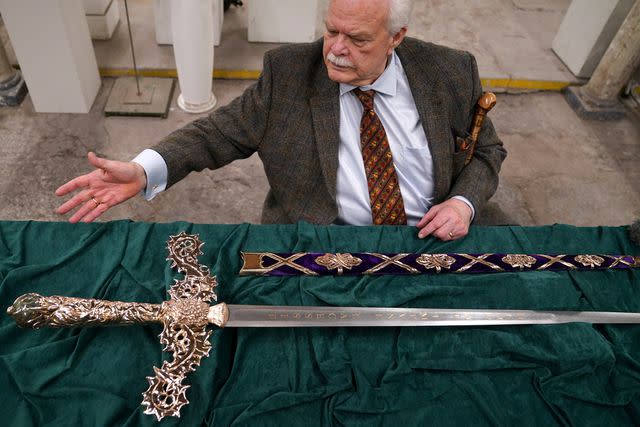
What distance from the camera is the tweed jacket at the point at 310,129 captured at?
1.62 m

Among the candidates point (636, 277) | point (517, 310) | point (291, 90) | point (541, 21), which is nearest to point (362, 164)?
point (291, 90)

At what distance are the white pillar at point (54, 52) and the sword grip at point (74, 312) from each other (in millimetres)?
2368

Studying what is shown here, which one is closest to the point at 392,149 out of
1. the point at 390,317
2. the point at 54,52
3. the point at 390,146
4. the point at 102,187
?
the point at 390,146

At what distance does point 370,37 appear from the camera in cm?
146

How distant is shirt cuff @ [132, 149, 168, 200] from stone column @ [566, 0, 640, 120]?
12.0 feet

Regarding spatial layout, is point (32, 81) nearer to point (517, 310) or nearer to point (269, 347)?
point (269, 347)

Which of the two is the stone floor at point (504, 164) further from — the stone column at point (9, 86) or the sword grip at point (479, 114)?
the sword grip at point (479, 114)

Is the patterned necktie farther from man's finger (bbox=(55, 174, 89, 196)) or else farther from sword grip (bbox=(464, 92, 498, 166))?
man's finger (bbox=(55, 174, 89, 196))

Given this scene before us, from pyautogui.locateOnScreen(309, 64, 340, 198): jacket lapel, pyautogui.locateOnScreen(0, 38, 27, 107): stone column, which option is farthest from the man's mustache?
pyautogui.locateOnScreen(0, 38, 27, 107): stone column

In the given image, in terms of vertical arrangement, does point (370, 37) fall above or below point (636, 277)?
above

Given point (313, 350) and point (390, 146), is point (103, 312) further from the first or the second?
point (390, 146)

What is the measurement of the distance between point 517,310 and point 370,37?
941mm

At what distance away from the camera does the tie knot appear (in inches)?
66.1

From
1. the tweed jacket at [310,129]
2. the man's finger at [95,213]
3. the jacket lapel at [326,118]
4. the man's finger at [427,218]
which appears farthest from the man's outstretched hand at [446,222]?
the man's finger at [95,213]
